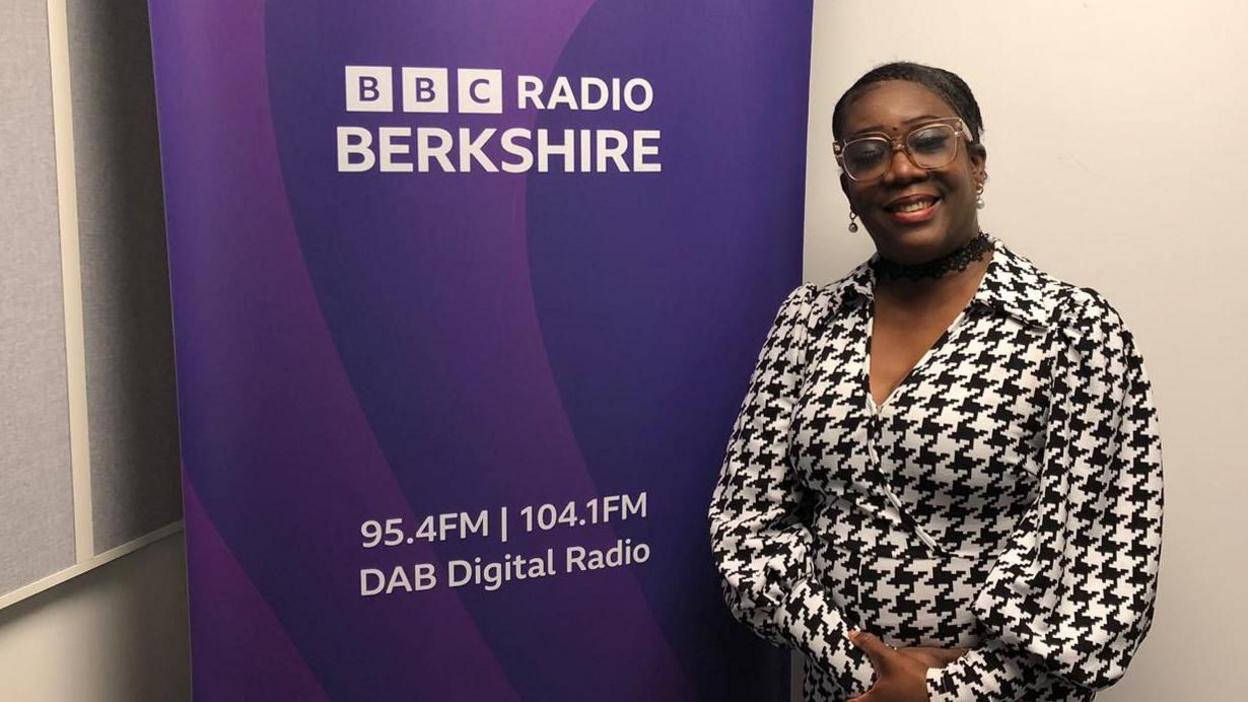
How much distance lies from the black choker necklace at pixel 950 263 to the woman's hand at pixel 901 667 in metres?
0.48

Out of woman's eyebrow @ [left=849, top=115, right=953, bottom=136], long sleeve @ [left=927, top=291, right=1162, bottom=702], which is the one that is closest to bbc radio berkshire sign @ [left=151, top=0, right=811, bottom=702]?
woman's eyebrow @ [left=849, top=115, right=953, bottom=136]

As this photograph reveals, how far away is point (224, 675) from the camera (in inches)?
62.2

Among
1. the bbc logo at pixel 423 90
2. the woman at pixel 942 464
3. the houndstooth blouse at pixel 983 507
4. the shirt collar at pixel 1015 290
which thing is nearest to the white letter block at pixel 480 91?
the bbc logo at pixel 423 90

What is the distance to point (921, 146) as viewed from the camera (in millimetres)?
1391

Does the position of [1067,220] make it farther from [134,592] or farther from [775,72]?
[134,592]

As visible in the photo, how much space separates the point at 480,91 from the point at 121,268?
0.69 metres

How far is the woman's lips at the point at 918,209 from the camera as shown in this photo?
1.39 m

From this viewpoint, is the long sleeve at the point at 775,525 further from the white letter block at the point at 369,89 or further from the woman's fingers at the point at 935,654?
the white letter block at the point at 369,89

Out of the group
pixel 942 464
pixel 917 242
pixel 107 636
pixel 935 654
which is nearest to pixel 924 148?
pixel 917 242

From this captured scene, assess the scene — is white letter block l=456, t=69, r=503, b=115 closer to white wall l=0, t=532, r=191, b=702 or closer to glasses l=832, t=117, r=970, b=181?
glasses l=832, t=117, r=970, b=181

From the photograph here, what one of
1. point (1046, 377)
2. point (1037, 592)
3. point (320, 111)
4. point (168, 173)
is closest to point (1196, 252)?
point (1046, 377)

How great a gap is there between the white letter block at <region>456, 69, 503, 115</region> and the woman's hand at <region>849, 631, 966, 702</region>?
0.88 metres

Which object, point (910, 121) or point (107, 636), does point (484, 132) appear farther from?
point (107, 636)

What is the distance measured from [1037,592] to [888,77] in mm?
674
